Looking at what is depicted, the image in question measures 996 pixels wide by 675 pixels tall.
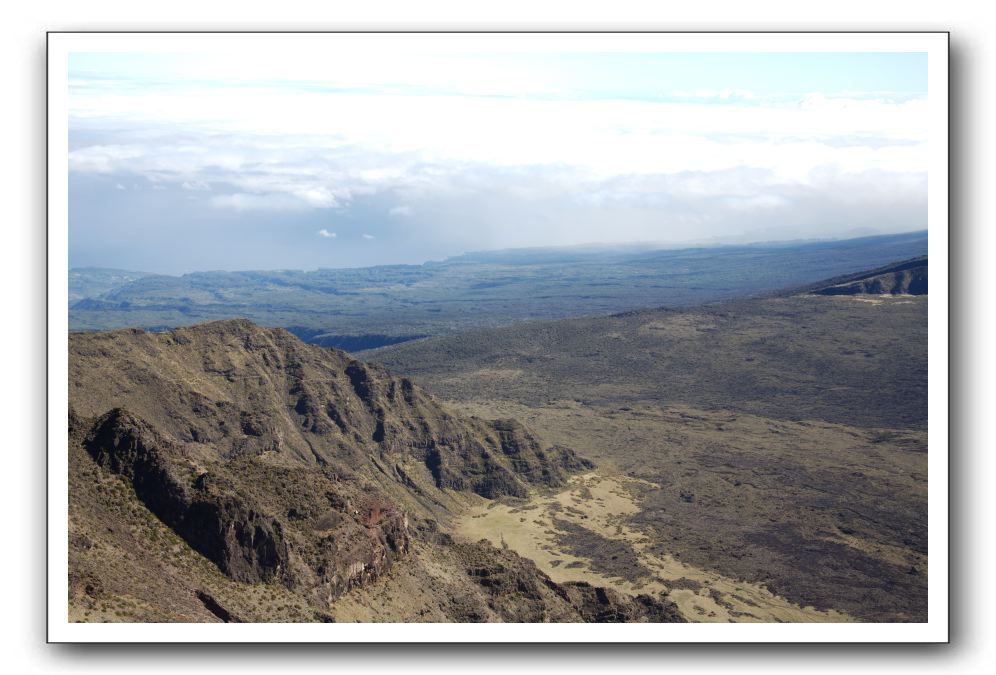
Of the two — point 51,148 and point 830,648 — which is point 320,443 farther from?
point 830,648

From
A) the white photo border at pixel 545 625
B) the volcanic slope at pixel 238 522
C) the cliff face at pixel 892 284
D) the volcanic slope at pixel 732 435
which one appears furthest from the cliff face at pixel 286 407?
the cliff face at pixel 892 284

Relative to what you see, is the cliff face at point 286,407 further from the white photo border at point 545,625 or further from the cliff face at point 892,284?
the cliff face at point 892,284

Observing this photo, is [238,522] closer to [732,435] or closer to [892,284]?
[732,435]

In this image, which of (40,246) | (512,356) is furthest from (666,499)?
(512,356)

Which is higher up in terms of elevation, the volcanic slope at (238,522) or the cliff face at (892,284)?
the cliff face at (892,284)

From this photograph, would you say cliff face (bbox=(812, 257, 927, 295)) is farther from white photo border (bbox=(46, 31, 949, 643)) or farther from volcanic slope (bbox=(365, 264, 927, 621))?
white photo border (bbox=(46, 31, 949, 643))

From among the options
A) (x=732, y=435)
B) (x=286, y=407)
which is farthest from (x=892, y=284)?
(x=286, y=407)
